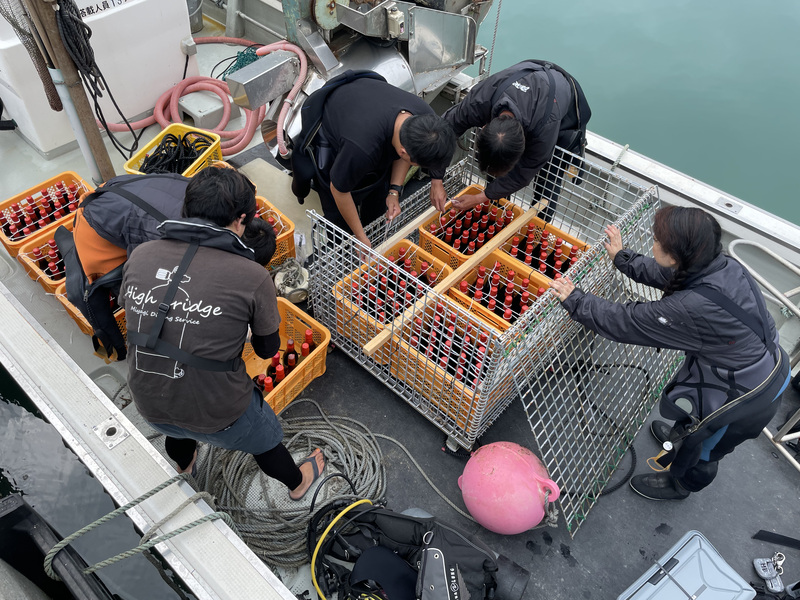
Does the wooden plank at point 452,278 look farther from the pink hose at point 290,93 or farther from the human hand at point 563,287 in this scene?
the pink hose at point 290,93

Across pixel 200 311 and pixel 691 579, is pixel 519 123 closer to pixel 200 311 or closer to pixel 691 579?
pixel 200 311

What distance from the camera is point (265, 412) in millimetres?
2201

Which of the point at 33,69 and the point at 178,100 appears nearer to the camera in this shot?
the point at 33,69

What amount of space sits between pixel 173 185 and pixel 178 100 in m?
2.47

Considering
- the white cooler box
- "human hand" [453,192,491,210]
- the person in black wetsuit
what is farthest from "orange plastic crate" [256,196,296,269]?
the white cooler box

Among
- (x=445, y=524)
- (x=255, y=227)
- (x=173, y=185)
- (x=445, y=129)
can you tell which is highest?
(x=445, y=129)

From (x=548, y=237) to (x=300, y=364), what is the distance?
163 centimetres

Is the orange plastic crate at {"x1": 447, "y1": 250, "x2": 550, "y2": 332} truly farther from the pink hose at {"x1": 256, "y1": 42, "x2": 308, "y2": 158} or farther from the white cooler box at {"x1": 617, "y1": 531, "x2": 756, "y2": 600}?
the pink hose at {"x1": 256, "y1": 42, "x2": 308, "y2": 158}

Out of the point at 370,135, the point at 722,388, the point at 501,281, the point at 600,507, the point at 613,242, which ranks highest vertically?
the point at 370,135

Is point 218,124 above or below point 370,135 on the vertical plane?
below

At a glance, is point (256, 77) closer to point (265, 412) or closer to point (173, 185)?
point (173, 185)

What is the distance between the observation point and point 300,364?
2.70 meters

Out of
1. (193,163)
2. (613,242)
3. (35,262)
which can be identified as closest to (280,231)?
(193,163)

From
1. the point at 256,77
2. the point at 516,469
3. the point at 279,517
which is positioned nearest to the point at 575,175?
the point at 516,469
